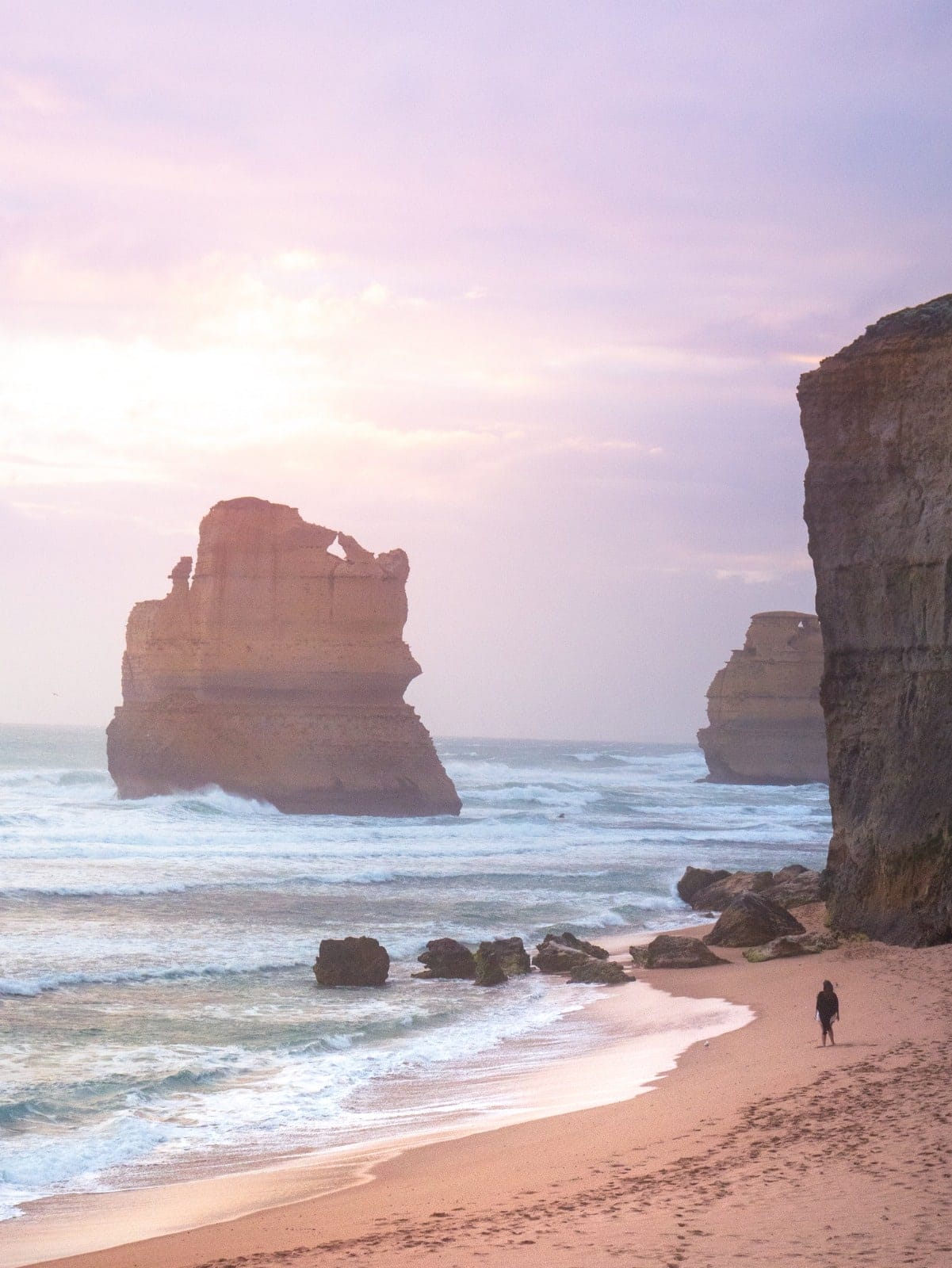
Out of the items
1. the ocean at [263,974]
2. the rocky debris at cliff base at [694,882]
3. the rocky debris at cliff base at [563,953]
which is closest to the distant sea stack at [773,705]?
the ocean at [263,974]

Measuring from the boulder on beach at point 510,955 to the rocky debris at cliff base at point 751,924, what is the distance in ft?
10.8

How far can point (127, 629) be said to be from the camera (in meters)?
43.9

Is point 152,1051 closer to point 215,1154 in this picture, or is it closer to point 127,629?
point 215,1154

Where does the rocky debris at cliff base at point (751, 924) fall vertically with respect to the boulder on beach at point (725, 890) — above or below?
above

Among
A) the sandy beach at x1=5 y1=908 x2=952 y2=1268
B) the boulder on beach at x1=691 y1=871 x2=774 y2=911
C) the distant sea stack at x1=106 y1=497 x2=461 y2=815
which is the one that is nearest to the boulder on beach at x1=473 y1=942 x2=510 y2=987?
the sandy beach at x1=5 y1=908 x2=952 y2=1268

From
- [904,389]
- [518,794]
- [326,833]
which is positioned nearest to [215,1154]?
[904,389]

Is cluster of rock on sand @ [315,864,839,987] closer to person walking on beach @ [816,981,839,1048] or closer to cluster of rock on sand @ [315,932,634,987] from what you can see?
cluster of rock on sand @ [315,932,634,987]

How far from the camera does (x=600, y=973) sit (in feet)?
54.5

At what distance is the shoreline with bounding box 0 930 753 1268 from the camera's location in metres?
7.50

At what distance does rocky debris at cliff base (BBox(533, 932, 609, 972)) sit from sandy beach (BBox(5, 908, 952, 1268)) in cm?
656

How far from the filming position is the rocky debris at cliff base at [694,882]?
2572cm

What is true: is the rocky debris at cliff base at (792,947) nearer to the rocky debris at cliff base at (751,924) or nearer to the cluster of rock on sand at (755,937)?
the cluster of rock on sand at (755,937)

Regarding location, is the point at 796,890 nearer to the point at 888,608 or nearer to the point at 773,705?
the point at 888,608

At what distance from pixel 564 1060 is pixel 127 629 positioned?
3457 cm
